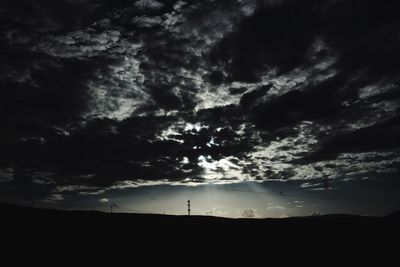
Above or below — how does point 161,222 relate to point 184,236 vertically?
above

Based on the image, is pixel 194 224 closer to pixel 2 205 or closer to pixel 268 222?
pixel 268 222

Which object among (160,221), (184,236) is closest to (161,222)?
(160,221)

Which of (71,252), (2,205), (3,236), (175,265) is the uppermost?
(2,205)

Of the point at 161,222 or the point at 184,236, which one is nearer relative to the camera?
the point at 184,236

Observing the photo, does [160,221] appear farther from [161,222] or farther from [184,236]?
[184,236]

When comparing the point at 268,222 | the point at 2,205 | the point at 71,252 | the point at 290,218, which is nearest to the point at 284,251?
the point at 268,222

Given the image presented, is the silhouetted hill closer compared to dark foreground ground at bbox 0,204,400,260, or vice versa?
dark foreground ground at bbox 0,204,400,260

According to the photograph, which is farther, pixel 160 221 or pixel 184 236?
pixel 160 221

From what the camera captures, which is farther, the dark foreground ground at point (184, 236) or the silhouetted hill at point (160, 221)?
the silhouetted hill at point (160, 221)

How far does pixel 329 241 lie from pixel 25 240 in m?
8.07

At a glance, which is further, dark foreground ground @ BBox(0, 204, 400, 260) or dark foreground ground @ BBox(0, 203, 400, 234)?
dark foreground ground @ BBox(0, 203, 400, 234)

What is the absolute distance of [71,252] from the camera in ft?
19.1

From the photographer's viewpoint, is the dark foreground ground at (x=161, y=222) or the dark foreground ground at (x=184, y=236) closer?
the dark foreground ground at (x=184, y=236)

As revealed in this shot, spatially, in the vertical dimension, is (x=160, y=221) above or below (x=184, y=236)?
above
